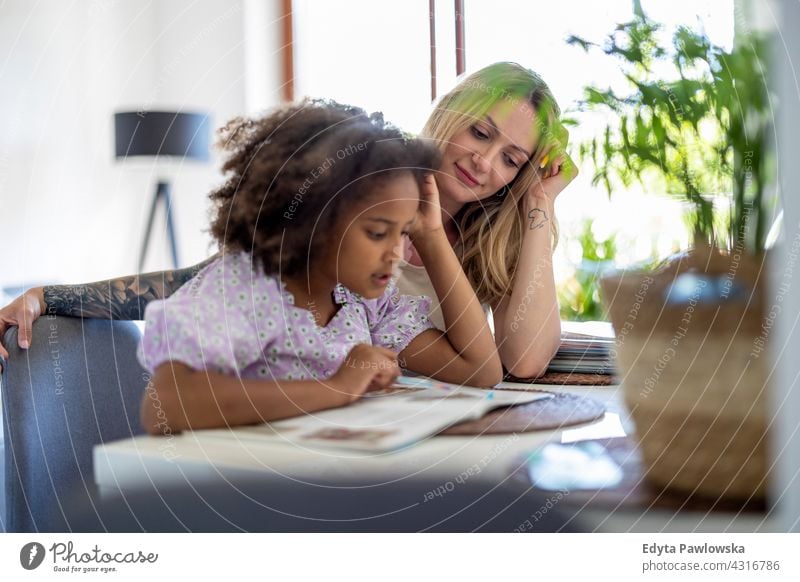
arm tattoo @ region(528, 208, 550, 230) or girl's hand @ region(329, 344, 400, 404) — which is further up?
arm tattoo @ region(528, 208, 550, 230)

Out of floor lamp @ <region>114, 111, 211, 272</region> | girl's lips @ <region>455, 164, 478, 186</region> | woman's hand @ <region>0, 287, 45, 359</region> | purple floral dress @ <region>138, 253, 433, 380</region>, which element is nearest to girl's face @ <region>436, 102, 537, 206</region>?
girl's lips @ <region>455, 164, 478, 186</region>

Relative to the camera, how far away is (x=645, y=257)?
667 mm

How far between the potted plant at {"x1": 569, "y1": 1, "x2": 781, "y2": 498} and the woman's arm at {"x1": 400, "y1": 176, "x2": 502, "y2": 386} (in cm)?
11

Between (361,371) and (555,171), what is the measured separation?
0.23 m

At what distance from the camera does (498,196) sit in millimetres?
664

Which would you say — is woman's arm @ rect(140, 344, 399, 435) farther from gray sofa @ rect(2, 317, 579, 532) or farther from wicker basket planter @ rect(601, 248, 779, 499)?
wicker basket planter @ rect(601, 248, 779, 499)

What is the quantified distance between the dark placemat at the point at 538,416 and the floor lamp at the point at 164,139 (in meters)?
0.28

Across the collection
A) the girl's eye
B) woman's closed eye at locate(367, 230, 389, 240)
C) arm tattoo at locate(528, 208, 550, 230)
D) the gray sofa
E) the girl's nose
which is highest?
the girl's eye

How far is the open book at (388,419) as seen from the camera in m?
0.65

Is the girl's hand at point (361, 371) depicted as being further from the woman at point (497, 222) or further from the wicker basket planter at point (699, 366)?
the wicker basket planter at point (699, 366)

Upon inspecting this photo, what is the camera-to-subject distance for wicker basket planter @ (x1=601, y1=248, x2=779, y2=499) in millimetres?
634

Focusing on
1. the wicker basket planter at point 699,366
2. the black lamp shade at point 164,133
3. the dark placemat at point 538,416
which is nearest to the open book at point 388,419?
the dark placemat at point 538,416
